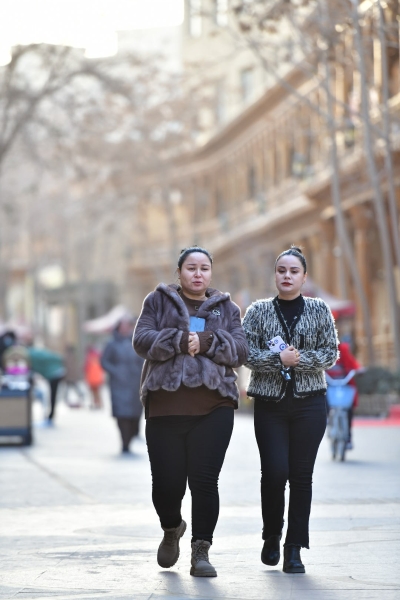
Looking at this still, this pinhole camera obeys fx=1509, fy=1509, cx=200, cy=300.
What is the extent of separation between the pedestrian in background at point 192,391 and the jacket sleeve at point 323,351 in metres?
0.34

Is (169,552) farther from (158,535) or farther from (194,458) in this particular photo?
(158,535)

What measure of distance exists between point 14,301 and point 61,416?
83.0 m

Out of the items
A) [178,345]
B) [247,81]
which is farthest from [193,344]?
[247,81]

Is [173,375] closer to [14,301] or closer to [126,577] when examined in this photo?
[126,577]

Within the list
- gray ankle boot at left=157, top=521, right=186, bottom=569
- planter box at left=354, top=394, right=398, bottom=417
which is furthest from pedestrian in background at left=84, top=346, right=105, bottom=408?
gray ankle boot at left=157, top=521, right=186, bottom=569

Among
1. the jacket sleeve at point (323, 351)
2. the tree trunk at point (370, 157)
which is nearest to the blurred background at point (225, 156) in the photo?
the tree trunk at point (370, 157)

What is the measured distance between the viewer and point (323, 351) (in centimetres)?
829

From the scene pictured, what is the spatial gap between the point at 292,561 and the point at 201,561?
502mm

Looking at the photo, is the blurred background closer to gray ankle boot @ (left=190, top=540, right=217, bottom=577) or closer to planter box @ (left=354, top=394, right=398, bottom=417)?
planter box @ (left=354, top=394, right=398, bottom=417)

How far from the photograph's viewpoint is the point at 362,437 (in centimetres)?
2298

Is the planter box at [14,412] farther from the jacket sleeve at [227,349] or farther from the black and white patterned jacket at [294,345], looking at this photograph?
the jacket sleeve at [227,349]

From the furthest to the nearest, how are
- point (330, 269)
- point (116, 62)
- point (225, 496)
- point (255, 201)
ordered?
1. point (255, 201)
2. point (330, 269)
3. point (116, 62)
4. point (225, 496)

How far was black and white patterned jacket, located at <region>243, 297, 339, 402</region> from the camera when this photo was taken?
8.18 m

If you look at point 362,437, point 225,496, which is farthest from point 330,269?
point 225,496
